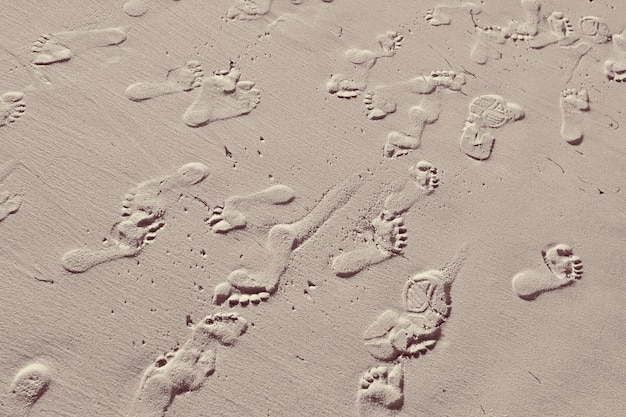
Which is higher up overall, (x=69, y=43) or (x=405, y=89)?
(x=69, y=43)

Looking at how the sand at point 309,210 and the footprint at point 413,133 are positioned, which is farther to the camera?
the footprint at point 413,133

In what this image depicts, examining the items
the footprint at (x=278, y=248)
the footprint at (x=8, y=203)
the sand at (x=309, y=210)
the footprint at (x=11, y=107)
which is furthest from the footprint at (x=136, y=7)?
the footprint at (x=278, y=248)

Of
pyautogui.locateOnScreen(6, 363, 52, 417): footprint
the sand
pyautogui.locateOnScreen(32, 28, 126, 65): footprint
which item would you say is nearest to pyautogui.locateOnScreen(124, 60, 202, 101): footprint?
the sand

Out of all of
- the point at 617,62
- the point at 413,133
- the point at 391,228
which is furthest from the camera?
the point at 617,62

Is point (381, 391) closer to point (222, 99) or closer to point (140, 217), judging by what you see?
point (140, 217)

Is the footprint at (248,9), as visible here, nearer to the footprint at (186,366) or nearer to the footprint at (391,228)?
the footprint at (391,228)

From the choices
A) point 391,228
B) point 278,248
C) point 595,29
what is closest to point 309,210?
point 278,248
